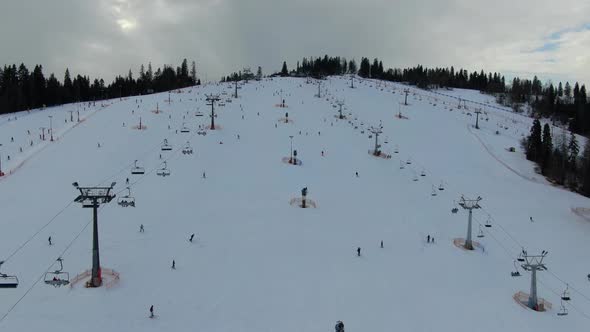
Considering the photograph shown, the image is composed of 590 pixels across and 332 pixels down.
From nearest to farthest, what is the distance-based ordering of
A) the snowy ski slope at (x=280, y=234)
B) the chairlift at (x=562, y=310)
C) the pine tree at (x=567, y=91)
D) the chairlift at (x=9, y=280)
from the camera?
the chairlift at (x=9, y=280) → the snowy ski slope at (x=280, y=234) → the chairlift at (x=562, y=310) → the pine tree at (x=567, y=91)

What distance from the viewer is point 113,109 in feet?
244

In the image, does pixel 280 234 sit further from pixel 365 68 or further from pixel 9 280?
pixel 365 68

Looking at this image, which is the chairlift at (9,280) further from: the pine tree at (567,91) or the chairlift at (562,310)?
the pine tree at (567,91)

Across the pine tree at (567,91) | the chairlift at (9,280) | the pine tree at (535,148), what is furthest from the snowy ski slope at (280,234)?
the pine tree at (567,91)

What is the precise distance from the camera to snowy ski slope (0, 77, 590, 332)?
2303 centimetres

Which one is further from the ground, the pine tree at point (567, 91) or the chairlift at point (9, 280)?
the pine tree at point (567, 91)

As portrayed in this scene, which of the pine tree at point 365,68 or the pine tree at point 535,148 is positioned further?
the pine tree at point 365,68

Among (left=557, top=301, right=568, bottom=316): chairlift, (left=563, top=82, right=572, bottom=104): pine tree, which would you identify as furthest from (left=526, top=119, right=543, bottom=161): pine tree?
(left=563, top=82, right=572, bottom=104): pine tree

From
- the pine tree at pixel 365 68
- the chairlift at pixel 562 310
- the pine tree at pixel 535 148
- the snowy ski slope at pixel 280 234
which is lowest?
the chairlift at pixel 562 310

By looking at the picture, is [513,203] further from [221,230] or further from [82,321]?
[82,321]

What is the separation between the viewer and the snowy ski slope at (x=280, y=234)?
23.0 m

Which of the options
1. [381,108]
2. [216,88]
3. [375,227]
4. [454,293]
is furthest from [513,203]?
[216,88]

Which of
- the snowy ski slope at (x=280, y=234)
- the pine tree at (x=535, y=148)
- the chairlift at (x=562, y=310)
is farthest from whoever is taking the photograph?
the pine tree at (x=535, y=148)

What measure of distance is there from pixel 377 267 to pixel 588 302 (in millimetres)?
11277
